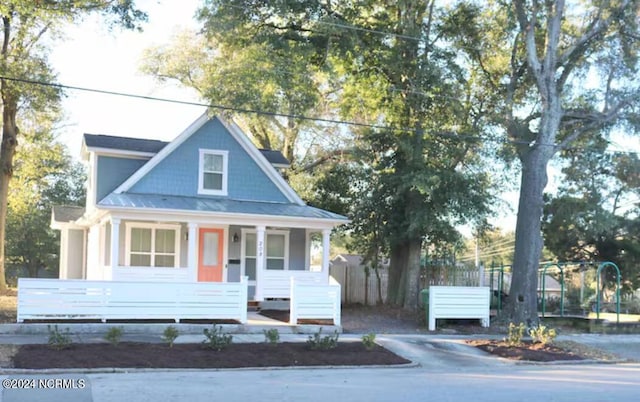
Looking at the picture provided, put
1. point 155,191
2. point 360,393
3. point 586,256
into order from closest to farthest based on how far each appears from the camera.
Result: point 360,393
point 155,191
point 586,256

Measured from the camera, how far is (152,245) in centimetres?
2138

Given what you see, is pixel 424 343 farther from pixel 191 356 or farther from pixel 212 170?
pixel 212 170

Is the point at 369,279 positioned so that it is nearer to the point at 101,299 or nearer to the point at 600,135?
the point at 600,135

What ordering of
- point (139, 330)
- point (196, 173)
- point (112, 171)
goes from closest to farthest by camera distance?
point (139, 330)
point (196, 173)
point (112, 171)

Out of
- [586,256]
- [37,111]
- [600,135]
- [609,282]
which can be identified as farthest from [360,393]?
[609,282]

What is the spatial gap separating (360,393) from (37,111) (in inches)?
851

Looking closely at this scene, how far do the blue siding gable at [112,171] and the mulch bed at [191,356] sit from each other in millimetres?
9296

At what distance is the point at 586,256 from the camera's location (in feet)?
103

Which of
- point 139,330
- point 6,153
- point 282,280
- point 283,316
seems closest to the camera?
point 139,330

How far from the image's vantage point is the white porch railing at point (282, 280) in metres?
20.2

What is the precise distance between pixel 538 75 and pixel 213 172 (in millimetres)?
10797

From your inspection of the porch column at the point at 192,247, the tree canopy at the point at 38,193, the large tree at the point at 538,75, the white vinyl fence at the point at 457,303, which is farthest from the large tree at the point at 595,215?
the tree canopy at the point at 38,193

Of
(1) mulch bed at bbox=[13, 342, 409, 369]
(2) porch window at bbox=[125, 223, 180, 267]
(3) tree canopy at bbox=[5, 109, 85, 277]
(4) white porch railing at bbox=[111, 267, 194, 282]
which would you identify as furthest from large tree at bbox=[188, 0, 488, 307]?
(3) tree canopy at bbox=[5, 109, 85, 277]

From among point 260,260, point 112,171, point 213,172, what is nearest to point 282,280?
point 260,260
